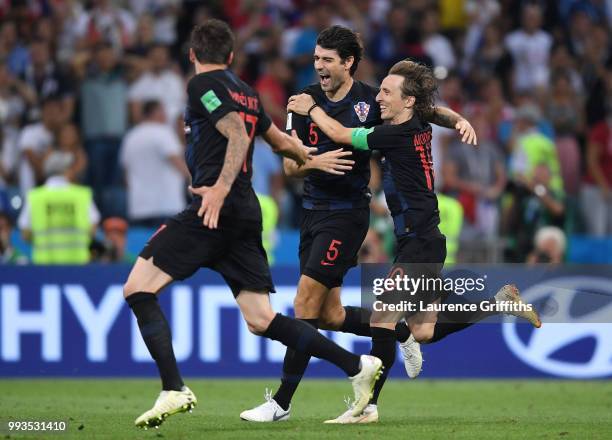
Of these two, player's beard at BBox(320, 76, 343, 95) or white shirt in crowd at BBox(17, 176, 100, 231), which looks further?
white shirt in crowd at BBox(17, 176, 100, 231)

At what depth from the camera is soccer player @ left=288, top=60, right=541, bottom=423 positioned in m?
9.03

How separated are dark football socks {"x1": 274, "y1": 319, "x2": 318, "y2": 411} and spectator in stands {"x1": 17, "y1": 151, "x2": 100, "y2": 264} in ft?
17.6

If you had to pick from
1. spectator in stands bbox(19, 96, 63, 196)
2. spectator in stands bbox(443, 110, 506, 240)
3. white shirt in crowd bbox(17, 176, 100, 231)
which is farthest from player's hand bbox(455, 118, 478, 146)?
spectator in stands bbox(19, 96, 63, 196)

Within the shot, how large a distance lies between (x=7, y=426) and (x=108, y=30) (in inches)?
379

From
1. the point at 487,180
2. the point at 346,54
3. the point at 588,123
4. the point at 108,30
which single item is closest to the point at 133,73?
the point at 108,30

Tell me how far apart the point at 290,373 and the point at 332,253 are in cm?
92

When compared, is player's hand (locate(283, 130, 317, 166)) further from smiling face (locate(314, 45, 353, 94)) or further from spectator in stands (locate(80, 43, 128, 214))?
spectator in stands (locate(80, 43, 128, 214))

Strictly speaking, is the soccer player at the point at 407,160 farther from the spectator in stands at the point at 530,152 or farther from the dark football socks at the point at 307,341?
the spectator in stands at the point at 530,152

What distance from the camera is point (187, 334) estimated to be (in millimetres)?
13383

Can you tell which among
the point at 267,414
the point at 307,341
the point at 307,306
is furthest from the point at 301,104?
the point at 267,414

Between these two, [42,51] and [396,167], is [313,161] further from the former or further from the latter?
[42,51]

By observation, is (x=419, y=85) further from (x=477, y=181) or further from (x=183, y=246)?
(x=477, y=181)

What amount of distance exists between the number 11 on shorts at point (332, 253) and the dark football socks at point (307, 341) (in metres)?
0.73

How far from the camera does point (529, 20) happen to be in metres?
18.9
